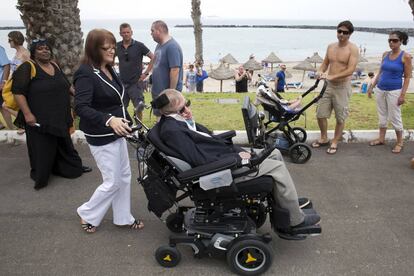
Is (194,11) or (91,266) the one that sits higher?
(194,11)

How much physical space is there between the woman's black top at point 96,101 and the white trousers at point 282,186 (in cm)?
127

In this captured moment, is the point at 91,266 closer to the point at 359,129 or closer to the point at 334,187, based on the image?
the point at 334,187

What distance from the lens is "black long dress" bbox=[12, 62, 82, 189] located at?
4.42 metres

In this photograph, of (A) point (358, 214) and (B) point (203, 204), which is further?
(A) point (358, 214)

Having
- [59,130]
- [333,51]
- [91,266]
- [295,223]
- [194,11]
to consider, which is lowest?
[91,266]

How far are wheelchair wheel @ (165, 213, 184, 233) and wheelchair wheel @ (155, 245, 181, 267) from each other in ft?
1.64

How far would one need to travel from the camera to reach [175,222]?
378 centimetres

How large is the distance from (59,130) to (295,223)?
10.2 ft

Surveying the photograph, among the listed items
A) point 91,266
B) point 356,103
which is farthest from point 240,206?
point 356,103

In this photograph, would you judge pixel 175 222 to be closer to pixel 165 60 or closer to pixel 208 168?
pixel 208 168

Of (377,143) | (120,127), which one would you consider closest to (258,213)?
(120,127)

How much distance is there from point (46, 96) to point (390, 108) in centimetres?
494

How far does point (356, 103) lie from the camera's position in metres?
9.27

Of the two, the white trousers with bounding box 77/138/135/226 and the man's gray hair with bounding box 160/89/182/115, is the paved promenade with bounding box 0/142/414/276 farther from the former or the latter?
the man's gray hair with bounding box 160/89/182/115
